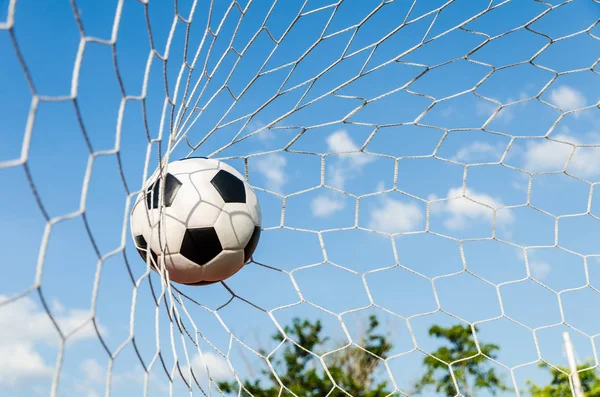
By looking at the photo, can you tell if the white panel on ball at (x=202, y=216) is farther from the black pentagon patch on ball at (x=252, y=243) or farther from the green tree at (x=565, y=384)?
the green tree at (x=565, y=384)

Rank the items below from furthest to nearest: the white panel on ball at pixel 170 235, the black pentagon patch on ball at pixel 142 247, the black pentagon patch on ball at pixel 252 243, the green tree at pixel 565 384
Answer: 1. the green tree at pixel 565 384
2. the black pentagon patch on ball at pixel 252 243
3. the black pentagon patch on ball at pixel 142 247
4. the white panel on ball at pixel 170 235

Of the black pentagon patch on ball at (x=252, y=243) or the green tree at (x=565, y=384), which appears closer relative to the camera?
the black pentagon patch on ball at (x=252, y=243)

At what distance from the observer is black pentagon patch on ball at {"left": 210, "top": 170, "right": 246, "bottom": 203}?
302 centimetres

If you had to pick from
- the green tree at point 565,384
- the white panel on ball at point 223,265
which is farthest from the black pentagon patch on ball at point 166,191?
the green tree at point 565,384

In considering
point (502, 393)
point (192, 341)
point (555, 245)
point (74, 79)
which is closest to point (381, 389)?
point (502, 393)

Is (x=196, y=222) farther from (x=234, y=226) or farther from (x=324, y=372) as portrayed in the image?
(x=324, y=372)

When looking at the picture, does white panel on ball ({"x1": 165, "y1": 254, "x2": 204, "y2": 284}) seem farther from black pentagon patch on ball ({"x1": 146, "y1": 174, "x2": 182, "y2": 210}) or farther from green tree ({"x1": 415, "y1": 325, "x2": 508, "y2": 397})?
green tree ({"x1": 415, "y1": 325, "x2": 508, "y2": 397})

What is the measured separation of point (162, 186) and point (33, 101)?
112 cm

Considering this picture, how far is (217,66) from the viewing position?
3.44m

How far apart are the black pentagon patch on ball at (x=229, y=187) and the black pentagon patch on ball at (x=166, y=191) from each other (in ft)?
Result: 0.56

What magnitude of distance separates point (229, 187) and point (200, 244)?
1.04 feet

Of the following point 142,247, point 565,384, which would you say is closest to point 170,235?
point 142,247

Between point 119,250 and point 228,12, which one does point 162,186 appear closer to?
point 119,250

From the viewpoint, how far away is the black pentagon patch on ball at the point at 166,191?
2.94m
